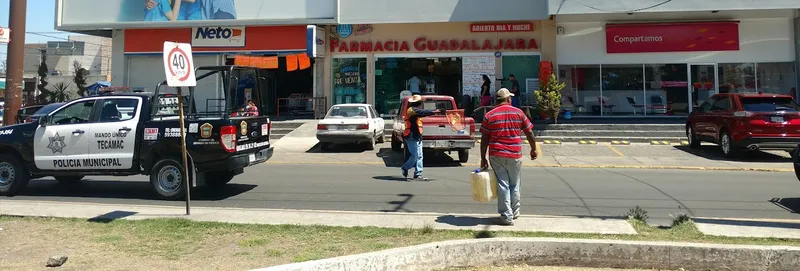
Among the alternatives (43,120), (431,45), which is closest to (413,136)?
(43,120)

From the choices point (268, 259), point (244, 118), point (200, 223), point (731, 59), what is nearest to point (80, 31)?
point (244, 118)

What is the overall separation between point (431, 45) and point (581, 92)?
645 cm

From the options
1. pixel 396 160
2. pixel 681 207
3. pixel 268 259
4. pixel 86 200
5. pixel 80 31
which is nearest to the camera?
pixel 268 259

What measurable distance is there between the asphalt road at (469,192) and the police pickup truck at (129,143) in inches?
18.6

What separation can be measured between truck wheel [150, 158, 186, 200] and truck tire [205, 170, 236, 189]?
103 cm

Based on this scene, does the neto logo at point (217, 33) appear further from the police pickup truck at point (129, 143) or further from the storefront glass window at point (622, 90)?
the storefront glass window at point (622, 90)

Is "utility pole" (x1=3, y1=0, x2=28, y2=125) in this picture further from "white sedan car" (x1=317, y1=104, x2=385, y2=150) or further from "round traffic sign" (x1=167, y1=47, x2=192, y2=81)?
"round traffic sign" (x1=167, y1=47, x2=192, y2=81)

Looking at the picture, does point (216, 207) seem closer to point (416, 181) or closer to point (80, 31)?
point (416, 181)

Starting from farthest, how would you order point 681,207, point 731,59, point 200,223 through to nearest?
1. point 731,59
2. point 681,207
3. point 200,223

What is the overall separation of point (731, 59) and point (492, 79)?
9.11m

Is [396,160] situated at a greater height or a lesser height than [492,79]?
lesser

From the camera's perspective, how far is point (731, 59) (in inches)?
803

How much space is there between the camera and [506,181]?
21.0 feet

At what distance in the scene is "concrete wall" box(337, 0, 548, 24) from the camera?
20.2m
